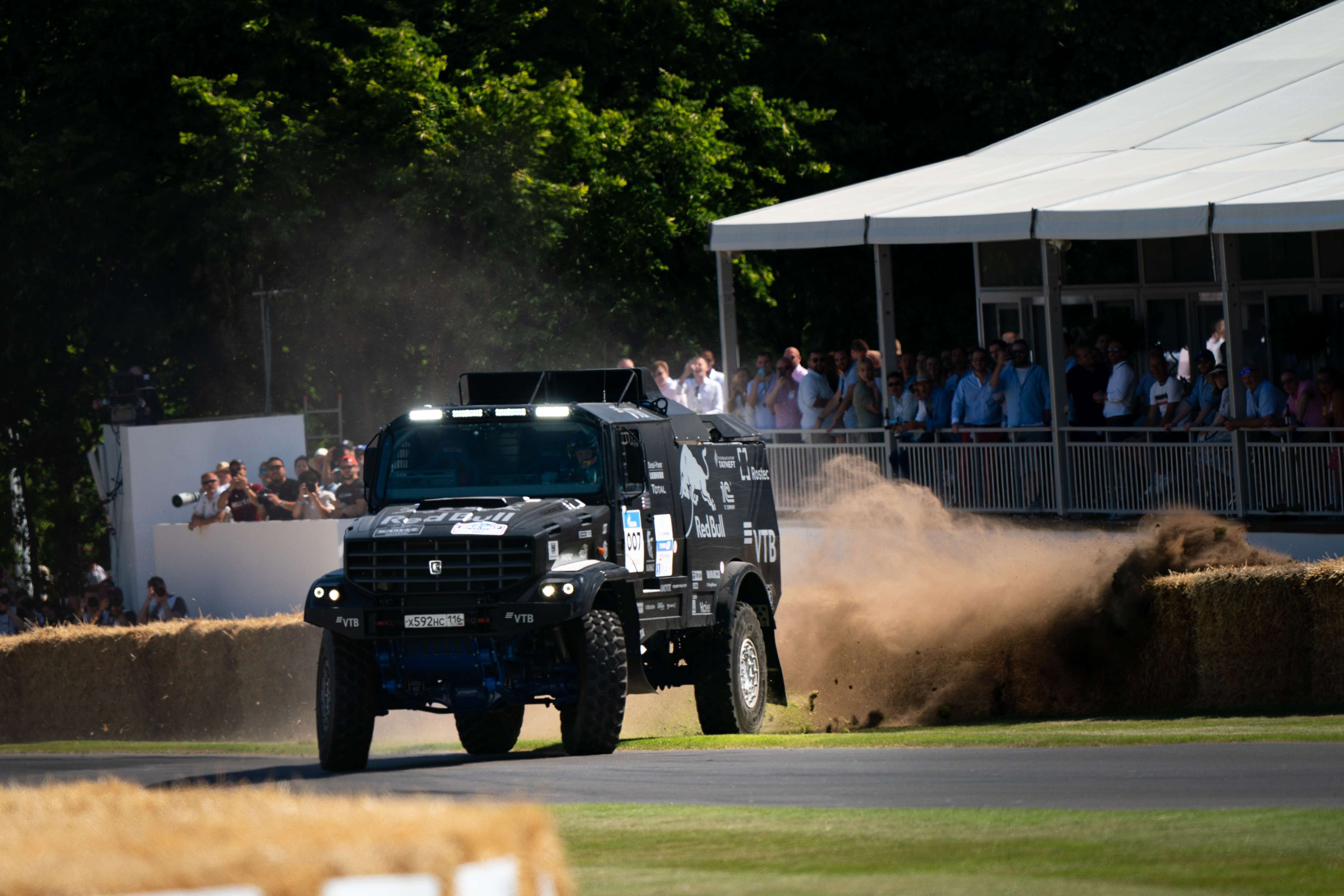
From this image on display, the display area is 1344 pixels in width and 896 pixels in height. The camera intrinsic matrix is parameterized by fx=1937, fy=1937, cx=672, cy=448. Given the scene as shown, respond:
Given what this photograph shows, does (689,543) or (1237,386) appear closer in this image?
(689,543)

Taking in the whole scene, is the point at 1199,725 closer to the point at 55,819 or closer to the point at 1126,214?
the point at 1126,214

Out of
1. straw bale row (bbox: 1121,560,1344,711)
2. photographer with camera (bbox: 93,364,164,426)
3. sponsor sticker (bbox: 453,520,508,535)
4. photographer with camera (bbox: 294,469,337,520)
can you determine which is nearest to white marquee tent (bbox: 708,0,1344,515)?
straw bale row (bbox: 1121,560,1344,711)

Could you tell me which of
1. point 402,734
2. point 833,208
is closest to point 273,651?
point 402,734

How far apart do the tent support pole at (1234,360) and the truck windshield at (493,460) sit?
8766mm

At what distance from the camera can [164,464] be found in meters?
26.4

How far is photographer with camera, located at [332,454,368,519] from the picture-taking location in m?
24.5

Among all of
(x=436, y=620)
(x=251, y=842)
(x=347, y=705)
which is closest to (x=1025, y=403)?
(x=436, y=620)

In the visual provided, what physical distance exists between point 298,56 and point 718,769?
83.4 ft

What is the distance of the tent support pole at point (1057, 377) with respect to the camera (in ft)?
73.8

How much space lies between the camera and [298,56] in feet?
115

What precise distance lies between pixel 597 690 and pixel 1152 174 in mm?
12764

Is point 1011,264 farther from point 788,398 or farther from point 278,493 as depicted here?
point 278,493

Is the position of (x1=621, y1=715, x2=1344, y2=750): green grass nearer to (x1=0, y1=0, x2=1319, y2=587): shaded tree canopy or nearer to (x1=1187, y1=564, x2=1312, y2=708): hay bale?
(x1=1187, y1=564, x2=1312, y2=708): hay bale

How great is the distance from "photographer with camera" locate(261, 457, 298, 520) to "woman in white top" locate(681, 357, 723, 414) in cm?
534
